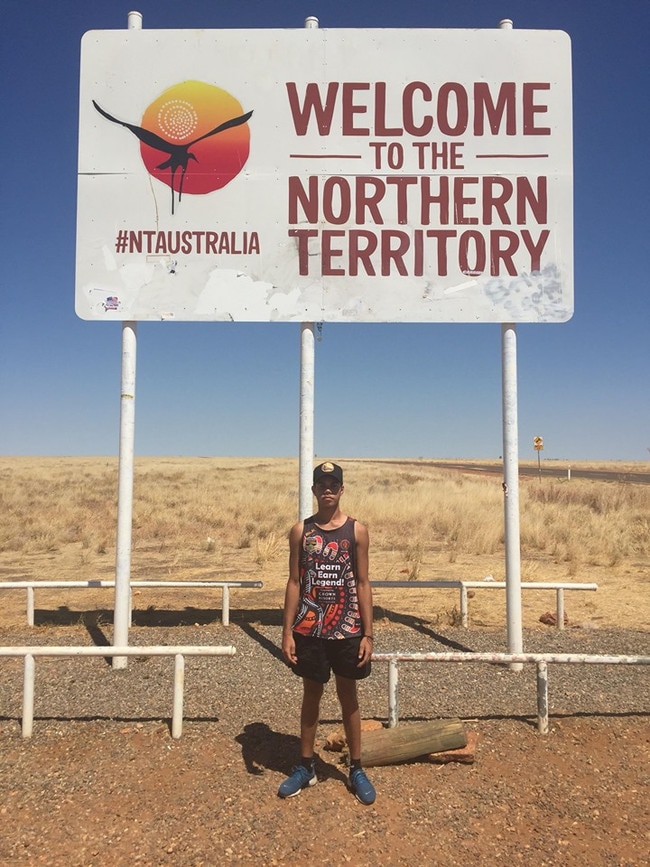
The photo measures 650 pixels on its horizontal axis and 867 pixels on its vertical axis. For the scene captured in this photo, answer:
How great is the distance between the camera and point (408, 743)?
157 inches

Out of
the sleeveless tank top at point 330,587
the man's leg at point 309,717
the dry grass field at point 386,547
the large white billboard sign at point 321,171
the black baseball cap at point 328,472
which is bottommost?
the dry grass field at point 386,547

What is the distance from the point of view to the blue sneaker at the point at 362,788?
3.52 meters

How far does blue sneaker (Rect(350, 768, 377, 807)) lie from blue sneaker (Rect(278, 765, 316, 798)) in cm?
24

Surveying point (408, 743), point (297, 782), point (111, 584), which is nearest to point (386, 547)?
point (111, 584)

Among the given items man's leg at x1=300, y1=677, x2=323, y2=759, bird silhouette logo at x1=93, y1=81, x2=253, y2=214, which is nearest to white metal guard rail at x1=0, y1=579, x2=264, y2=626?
man's leg at x1=300, y1=677, x2=323, y2=759

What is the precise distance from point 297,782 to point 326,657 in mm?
711

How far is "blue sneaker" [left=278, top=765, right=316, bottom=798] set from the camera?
358 cm

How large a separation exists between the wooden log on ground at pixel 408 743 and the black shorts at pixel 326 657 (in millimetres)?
686

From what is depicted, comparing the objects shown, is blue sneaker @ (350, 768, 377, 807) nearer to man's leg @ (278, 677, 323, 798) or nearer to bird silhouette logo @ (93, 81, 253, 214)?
man's leg @ (278, 677, 323, 798)

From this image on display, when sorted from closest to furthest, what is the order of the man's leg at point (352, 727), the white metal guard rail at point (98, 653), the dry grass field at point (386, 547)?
the man's leg at point (352, 727) < the white metal guard rail at point (98, 653) < the dry grass field at point (386, 547)

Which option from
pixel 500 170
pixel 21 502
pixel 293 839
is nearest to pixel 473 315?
pixel 500 170

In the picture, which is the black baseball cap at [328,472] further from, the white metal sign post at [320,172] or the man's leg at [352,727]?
the white metal sign post at [320,172]

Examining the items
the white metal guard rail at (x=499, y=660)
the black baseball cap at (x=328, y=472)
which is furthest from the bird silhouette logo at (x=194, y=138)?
the white metal guard rail at (x=499, y=660)

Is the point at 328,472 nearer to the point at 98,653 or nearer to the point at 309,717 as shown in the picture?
the point at 309,717
